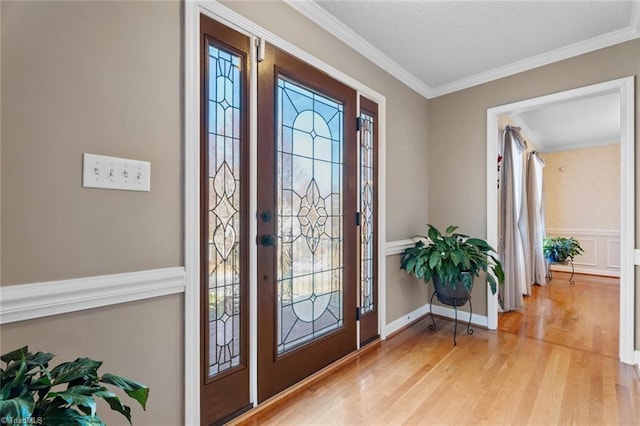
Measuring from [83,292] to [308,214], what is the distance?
4.19ft

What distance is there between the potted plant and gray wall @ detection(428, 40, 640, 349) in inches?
18.3

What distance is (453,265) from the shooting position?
2.57 meters

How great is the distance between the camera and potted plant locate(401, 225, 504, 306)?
8.43ft

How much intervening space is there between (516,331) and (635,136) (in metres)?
1.88

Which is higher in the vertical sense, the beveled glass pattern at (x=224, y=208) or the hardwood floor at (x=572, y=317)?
the beveled glass pattern at (x=224, y=208)

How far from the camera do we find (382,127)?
275 centimetres

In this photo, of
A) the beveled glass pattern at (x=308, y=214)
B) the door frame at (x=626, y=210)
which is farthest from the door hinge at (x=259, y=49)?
the door frame at (x=626, y=210)

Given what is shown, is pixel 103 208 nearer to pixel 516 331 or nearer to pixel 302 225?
pixel 302 225

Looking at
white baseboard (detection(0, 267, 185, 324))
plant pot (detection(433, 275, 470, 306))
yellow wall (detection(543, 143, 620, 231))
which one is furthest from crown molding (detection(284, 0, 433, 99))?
yellow wall (detection(543, 143, 620, 231))

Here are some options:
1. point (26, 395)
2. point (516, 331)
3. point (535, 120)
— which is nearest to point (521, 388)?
point (516, 331)

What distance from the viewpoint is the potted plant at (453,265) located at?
8.43 feet

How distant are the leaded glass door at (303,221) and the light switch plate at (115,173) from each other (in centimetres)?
61

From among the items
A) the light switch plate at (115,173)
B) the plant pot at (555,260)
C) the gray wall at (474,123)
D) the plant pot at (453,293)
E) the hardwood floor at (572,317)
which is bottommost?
the hardwood floor at (572,317)

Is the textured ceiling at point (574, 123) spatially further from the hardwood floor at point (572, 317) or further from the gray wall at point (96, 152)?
the gray wall at point (96, 152)
